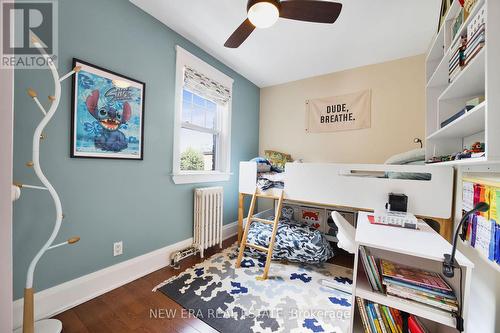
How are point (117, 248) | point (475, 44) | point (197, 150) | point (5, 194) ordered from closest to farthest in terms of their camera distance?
point (5, 194) < point (475, 44) < point (117, 248) < point (197, 150)

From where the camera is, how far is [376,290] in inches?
39.2

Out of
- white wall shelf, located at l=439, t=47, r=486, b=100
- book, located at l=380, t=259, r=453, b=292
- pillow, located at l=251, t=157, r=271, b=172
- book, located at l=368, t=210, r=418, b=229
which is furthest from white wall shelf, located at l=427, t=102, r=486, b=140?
pillow, located at l=251, t=157, r=271, b=172

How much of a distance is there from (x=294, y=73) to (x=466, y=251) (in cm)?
268

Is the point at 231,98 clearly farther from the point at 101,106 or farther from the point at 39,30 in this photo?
the point at 39,30

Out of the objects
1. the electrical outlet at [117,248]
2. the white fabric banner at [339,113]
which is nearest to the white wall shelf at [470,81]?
the white fabric banner at [339,113]

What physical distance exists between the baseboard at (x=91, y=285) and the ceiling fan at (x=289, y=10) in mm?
2111

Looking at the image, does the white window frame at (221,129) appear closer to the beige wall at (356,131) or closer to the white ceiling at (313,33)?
the white ceiling at (313,33)

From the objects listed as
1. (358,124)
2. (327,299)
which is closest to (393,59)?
(358,124)

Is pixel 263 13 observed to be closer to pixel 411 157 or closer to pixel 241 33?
pixel 241 33

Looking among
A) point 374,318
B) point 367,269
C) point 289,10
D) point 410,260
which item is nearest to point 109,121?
point 289,10

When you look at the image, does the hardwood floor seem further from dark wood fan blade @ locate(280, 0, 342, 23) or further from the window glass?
dark wood fan blade @ locate(280, 0, 342, 23)

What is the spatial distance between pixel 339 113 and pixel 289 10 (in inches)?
75.2

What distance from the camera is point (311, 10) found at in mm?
1282

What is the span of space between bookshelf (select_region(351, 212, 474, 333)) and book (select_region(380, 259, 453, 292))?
45mm
